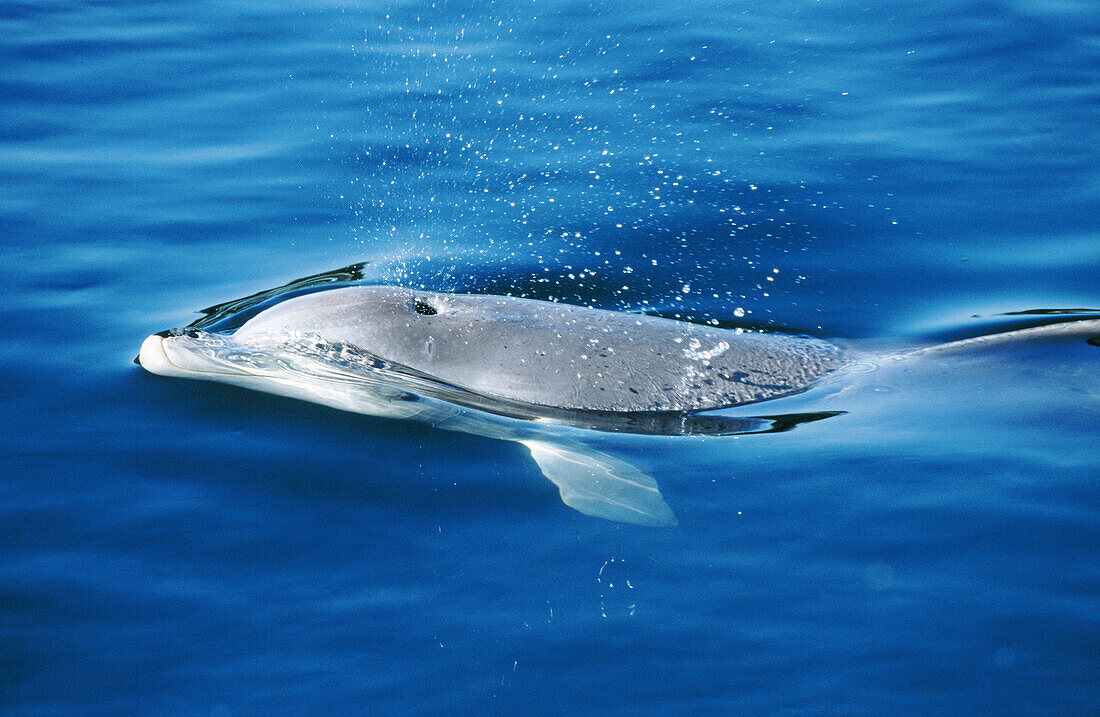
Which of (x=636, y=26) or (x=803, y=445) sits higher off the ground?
(x=636, y=26)

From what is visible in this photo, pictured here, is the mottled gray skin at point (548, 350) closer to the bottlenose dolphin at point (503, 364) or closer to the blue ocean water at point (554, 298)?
the bottlenose dolphin at point (503, 364)

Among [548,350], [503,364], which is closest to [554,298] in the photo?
[548,350]

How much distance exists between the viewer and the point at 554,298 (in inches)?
307

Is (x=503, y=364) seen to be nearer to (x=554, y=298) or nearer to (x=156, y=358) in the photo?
(x=554, y=298)

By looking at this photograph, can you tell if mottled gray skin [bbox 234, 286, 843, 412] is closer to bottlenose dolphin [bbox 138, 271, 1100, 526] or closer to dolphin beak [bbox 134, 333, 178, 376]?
bottlenose dolphin [bbox 138, 271, 1100, 526]

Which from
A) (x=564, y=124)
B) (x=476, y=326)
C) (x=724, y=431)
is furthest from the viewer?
(x=564, y=124)

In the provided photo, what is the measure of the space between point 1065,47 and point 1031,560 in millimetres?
10847

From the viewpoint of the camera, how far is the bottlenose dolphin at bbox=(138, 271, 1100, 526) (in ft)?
19.8

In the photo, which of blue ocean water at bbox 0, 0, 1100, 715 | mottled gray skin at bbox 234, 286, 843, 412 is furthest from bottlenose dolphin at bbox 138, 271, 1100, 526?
blue ocean water at bbox 0, 0, 1100, 715

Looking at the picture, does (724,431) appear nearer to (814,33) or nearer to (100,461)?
(100,461)

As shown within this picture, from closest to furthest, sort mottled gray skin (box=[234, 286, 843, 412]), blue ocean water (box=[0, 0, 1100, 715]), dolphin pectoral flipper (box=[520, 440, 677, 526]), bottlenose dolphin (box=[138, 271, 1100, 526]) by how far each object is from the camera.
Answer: blue ocean water (box=[0, 0, 1100, 715])
dolphin pectoral flipper (box=[520, 440, 677, 526])
bottlenose dolphin (box=[138, 271, 1100, 526])
mottled gray skin (box=[234, 286, 843, 412])

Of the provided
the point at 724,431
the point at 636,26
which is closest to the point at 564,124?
the point at 636,26

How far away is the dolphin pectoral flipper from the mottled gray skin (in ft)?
1.79

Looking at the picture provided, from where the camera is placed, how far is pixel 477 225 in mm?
9117
